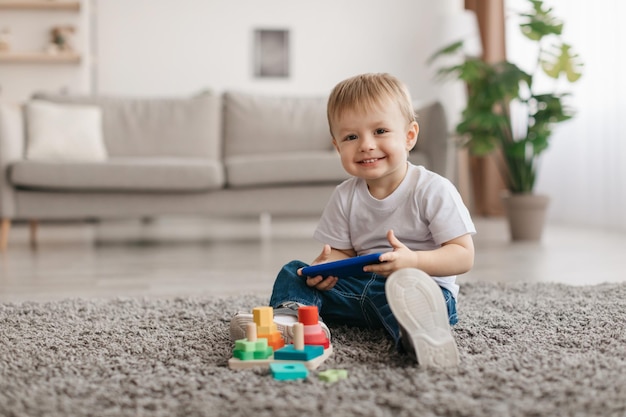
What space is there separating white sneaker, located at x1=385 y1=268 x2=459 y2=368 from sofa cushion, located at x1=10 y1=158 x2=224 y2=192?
7.35ft

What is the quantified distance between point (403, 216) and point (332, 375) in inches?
15.9

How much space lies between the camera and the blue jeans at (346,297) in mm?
1304

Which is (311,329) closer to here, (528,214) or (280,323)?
(280,323)

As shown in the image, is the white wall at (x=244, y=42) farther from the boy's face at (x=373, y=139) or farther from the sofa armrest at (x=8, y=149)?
the boy's face at (x=373, y=139)

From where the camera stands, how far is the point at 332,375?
3.26 ft

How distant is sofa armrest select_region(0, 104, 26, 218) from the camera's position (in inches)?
122

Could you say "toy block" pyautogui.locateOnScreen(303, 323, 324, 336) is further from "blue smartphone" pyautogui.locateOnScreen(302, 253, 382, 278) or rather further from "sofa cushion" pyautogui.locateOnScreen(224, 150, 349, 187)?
"sofa cushion" pyautogui.locateOnScreen(224, 150, 349, 187)

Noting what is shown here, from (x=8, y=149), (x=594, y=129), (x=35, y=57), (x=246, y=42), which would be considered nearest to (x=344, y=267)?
(x=8, y=149)

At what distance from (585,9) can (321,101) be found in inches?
60.4

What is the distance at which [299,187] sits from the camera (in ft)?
10.8

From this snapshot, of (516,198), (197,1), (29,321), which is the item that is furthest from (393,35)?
(29,321)

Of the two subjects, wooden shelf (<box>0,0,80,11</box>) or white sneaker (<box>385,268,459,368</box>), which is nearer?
white sneaker (<box>385,268,459,368</box>)

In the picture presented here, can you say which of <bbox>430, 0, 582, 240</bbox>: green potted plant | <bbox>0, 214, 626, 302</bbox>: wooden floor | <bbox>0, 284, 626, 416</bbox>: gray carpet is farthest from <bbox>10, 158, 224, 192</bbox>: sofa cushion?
<bbox>0, 284, 626, 416</bbox>: gray carpet

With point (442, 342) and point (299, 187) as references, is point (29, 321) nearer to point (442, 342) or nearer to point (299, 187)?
point (442, 342)
